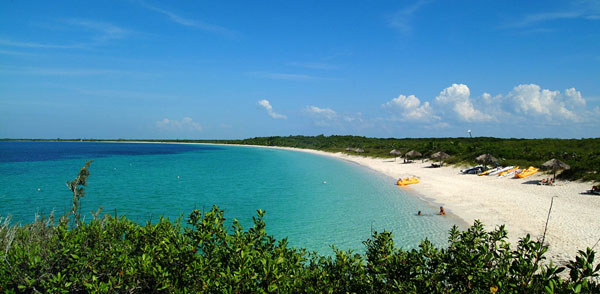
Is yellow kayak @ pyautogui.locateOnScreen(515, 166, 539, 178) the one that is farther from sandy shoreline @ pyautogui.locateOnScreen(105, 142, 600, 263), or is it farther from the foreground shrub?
the foreground shrub

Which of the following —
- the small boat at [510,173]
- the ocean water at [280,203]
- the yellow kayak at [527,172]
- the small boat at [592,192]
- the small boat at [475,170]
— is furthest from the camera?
the small boat at [475,170]

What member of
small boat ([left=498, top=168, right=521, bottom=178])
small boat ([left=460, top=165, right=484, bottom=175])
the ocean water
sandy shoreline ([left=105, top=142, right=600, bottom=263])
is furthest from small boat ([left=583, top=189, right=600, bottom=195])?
small boat ([left=460, top=165, right=484, bottom=175])

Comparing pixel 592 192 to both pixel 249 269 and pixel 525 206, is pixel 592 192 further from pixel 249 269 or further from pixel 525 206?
pixel 249 269

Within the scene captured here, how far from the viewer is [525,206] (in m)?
20.0

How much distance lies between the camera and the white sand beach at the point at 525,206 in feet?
46.3

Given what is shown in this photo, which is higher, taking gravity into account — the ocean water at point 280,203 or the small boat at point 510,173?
the small boat at point 510,173

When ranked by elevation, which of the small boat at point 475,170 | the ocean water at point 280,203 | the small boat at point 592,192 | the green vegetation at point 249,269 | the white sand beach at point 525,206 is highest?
the green vegetation at point 249,269

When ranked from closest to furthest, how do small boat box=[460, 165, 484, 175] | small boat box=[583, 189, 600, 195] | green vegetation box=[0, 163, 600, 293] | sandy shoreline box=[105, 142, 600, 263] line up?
green vegetation box=[0, 163, 600, 293] < sandy shoreline box=[105, 142, 600, 263] < small boat box=[583, 189, 600, 195] < small boat box=[460, 165, 484, 175]

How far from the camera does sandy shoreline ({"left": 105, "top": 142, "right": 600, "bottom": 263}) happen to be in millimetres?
14070

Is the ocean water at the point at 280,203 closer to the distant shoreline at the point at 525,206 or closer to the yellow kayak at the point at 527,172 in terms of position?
the distant shoreline at the point at 525,206

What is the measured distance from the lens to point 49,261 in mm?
5516

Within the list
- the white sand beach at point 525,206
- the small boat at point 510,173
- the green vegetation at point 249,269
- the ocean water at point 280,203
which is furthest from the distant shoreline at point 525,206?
the green vegetation at point 249,269

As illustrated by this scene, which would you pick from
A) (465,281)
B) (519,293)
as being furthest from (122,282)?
(519,293)

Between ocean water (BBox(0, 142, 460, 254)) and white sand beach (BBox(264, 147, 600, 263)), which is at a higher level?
white sand beach (BBox(264, 147, 600, 263))
